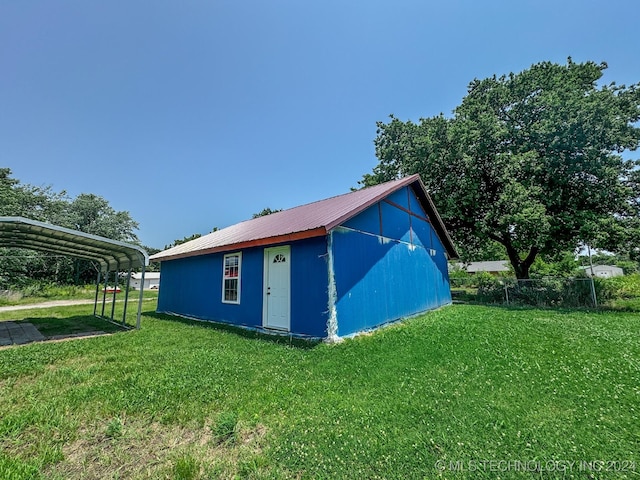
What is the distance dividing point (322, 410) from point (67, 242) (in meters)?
9.07

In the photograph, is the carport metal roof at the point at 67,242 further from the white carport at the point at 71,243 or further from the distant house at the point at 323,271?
the distant house at the point at 323,271

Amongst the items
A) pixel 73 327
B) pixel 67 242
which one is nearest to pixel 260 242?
pixel 67 242

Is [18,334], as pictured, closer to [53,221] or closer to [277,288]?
[277,288]

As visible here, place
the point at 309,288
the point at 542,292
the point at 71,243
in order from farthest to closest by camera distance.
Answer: the point at 542,292 → the point at 71,243 → the point at 309,288

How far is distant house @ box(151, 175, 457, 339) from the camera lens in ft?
21.4

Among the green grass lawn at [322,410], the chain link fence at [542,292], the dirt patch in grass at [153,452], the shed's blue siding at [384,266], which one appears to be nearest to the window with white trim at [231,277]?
the green grass lawn at [322,410]

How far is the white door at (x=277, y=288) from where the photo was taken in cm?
720

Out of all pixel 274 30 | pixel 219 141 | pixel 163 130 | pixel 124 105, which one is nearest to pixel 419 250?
pixel 274 30

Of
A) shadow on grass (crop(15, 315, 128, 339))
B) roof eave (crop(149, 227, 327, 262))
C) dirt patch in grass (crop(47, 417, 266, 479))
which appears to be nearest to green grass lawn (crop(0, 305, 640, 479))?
dirt patch in grass (crop(47, 417, 266, 479))

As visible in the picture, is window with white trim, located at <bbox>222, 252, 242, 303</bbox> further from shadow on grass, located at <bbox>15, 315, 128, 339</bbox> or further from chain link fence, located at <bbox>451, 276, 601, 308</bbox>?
chain link fence, located at <bbox>451, 276, 601, 308</bbox>

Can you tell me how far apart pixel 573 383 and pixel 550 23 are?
10.3m

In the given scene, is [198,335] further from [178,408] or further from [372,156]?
[372,156]

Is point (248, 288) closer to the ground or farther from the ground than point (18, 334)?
farther from the ground

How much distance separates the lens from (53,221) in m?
32.1
